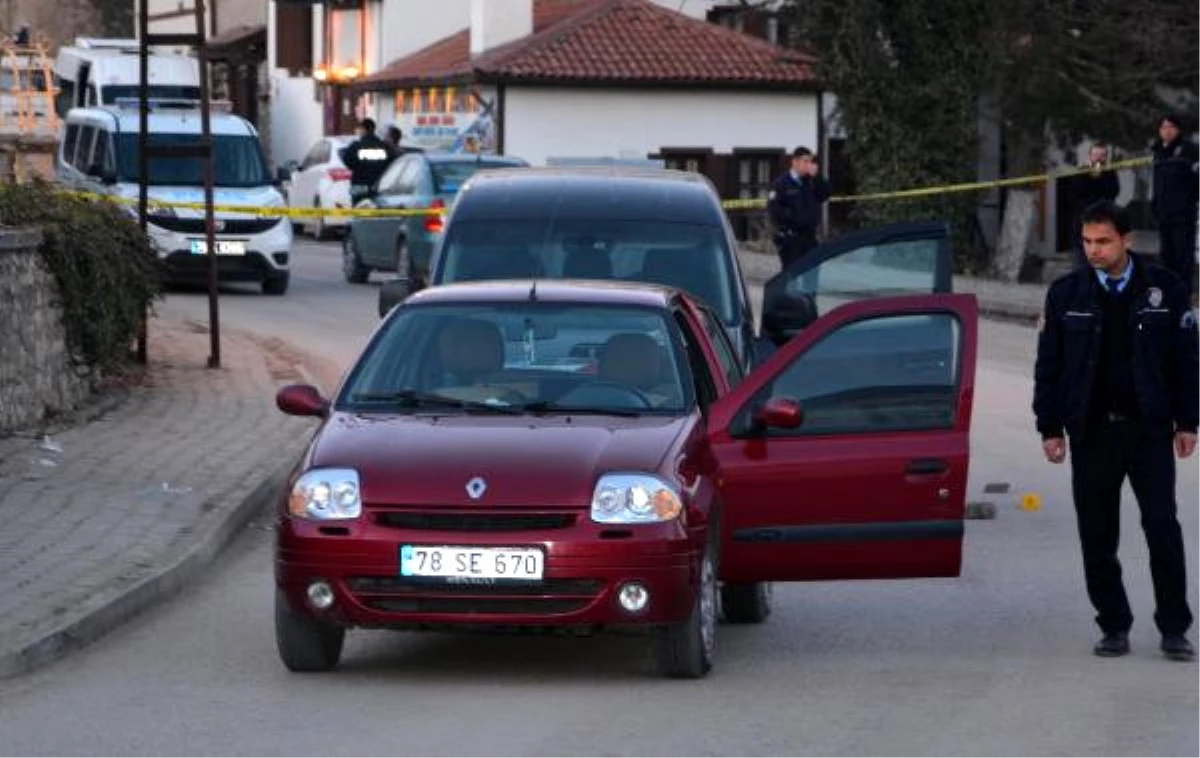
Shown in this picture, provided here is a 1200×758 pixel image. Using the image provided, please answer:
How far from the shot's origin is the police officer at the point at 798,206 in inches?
1192

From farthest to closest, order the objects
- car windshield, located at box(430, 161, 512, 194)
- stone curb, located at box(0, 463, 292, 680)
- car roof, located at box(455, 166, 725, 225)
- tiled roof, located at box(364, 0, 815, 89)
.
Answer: tiled roof, located at box(364, 0, 815, 89), car windshield, located at box(430, 161, 512, 194), car roof, located at box(455, 166, 725, 225), stone curb, located at box(0, 463, 292, 680)

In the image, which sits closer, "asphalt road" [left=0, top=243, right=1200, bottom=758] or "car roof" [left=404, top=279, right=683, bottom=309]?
"asphalt road" [left=0, top=243, right=1200, bottom=758]

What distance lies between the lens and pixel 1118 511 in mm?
11031

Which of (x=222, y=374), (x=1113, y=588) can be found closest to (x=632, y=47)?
(x=222, y=374)

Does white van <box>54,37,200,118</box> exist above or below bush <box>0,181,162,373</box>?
above

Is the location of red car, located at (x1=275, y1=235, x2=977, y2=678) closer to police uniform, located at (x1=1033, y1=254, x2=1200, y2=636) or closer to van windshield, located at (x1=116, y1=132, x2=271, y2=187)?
police uniform, located at (x1=1033, y1=254, x2=1200, y2=636)

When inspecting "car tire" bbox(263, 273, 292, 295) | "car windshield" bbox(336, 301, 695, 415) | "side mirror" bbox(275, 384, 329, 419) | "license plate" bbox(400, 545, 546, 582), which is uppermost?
"car windshield" bbox(336, 301, 695, 415)

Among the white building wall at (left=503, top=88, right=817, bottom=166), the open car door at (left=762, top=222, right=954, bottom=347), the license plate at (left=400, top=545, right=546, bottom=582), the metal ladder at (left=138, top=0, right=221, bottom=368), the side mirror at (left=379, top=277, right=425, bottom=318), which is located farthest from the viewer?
the white building wall at (left=503, top=88, right=817, bottom=166)

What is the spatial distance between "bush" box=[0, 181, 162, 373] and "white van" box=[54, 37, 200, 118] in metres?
26.0

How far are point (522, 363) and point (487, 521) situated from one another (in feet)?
4.80

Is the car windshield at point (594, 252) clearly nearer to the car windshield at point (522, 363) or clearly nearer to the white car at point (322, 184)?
the car windshield at point (522, 363)

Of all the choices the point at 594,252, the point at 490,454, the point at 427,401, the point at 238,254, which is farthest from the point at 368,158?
the point at 490,454

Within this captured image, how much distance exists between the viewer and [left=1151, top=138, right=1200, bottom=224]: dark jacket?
93.4ft

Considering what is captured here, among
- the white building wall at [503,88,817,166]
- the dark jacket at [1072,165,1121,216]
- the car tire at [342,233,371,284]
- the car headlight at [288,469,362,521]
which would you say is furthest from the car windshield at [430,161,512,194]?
the car headlight at [288,469,362,521]
